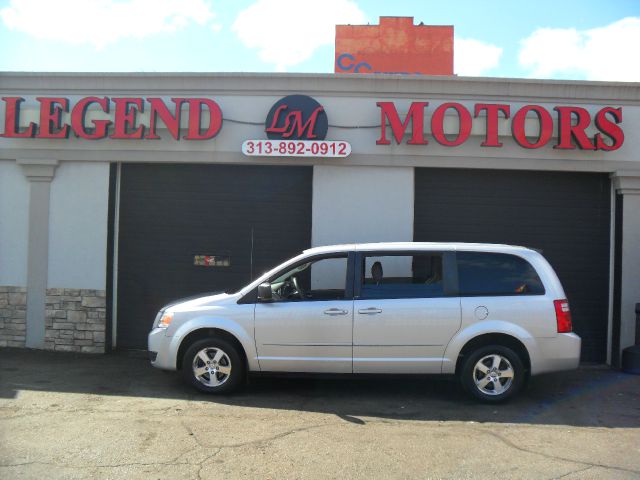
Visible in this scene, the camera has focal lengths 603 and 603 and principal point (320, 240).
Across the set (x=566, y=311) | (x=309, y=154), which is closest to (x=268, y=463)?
(x=566, y=311)

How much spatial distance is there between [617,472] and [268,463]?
113 inches

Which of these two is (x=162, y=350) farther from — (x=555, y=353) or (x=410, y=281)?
(x=555, y=353)

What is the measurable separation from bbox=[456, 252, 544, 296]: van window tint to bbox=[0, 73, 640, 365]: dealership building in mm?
2570

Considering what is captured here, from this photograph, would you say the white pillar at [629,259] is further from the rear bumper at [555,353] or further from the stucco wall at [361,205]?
the stucco wall at [361,205]

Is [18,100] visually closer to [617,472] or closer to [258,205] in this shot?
[258,205]

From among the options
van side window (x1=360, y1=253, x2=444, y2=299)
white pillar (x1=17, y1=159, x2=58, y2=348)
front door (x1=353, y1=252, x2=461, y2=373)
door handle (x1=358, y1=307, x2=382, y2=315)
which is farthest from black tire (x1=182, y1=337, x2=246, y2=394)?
white pillar (x1=17, y1=159, x2=58, y2=348)

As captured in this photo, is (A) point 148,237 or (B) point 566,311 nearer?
(B) point 566,311

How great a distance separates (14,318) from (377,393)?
6.37 metres

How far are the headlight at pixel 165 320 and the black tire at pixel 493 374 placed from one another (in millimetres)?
3508

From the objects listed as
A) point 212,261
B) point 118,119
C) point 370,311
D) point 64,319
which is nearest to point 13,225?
point 64,319

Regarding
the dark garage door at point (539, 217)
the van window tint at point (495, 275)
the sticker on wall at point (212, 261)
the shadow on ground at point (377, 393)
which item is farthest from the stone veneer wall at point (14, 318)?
the van window tint at point (495, 275)

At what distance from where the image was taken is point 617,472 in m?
4.95

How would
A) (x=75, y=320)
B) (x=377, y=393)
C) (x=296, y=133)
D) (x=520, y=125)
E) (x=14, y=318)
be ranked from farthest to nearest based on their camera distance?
(x=14, y=318) < (x=75, y=320) < (x=296, y=133) < (x=520, y=125) < (x=377, y=393)

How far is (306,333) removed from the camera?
7.00 m
